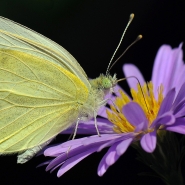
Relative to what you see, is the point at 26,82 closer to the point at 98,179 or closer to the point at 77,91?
the point at 77,91

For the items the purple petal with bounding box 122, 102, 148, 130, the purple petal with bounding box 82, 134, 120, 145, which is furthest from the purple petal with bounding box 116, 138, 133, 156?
the purple petal with bounding box 82, 134, 120, 145

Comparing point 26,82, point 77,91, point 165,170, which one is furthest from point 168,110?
point 26,82

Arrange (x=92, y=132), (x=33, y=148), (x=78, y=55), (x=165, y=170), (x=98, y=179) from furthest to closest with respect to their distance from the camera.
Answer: (x=78, y=55), (x=98, y=179), (x=92, y=132), (x=33, y=148), (x=165, y=170)

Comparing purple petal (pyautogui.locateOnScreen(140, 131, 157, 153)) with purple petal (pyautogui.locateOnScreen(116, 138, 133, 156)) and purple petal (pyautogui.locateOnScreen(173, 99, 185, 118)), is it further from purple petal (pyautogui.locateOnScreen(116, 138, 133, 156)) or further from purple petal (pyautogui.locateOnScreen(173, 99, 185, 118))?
purple petal (pyautogui.locateOnScreen(173, 99, 185, 118))

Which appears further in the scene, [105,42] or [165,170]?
[105,42]

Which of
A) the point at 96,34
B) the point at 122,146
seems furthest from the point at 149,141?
the point at 96,34

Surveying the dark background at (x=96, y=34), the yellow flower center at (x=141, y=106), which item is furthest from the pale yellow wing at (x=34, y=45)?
the dark background at (x=96, y=34)
